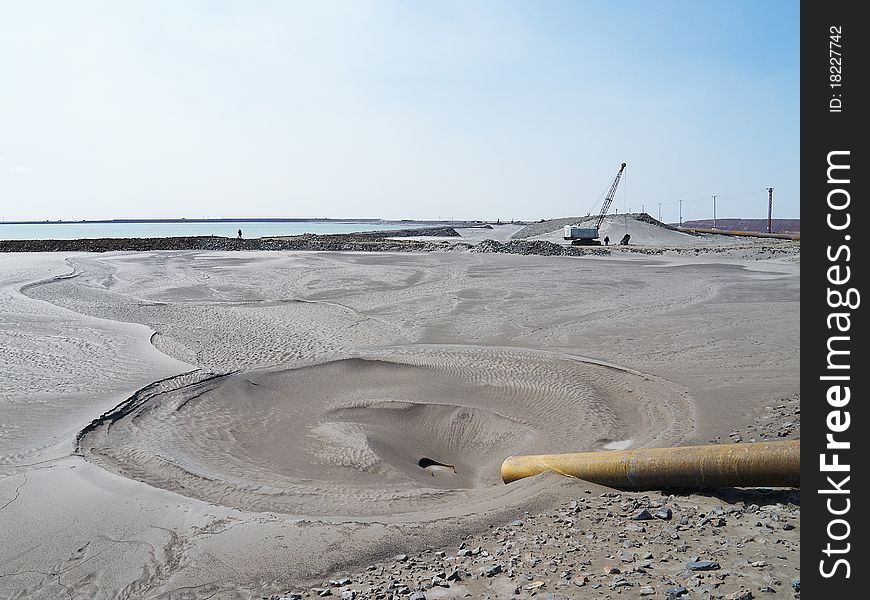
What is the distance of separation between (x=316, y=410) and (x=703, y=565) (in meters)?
6.58

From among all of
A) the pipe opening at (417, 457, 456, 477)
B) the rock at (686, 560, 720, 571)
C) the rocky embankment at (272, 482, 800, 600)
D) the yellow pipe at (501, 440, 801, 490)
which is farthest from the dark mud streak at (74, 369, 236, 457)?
the rock at (686, 560, 720, 571)

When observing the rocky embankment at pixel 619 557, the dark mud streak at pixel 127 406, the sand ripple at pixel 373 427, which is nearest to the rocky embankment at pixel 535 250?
the sand ripple at pixel 373 427

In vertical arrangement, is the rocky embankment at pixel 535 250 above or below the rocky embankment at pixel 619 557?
above

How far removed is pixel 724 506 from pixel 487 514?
6.02 feet

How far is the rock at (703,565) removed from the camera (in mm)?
4166

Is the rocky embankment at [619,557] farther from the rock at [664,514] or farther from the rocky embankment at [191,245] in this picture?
the rocky embankment at [191,245]

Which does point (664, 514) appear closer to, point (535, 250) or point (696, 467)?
point (696, 467)

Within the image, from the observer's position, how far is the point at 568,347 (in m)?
13.2

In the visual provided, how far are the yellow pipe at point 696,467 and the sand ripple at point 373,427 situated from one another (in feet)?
2.99

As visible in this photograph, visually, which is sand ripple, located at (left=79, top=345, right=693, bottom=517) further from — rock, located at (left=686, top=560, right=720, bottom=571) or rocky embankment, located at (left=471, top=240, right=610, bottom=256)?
rocky embankment, located at (left=471, top=240, right=610, bottom=256)

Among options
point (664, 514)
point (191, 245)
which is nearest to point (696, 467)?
point (664, 514)

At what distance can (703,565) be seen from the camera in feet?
13.8

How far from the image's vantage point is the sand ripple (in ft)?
22.3
